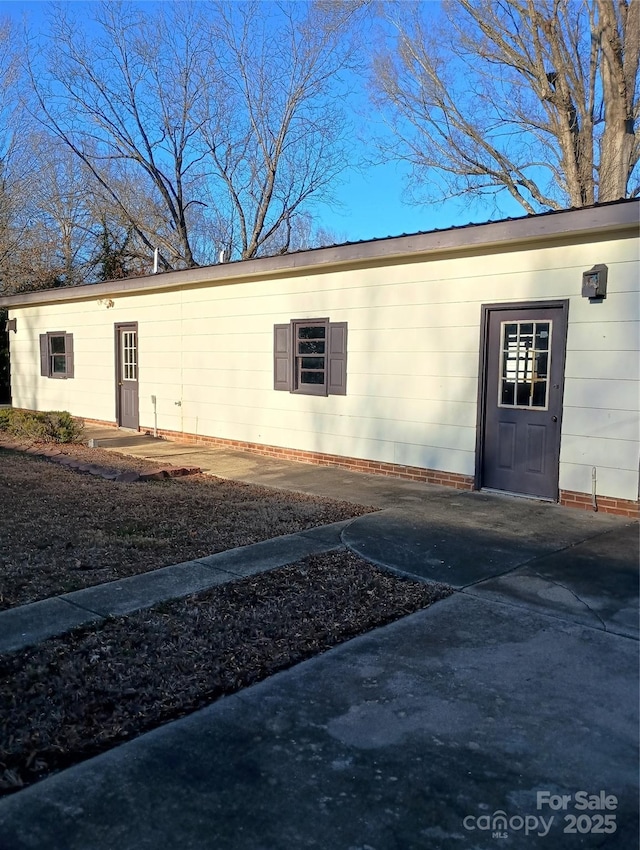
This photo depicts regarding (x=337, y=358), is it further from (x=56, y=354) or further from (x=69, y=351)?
(x=56, y=354)

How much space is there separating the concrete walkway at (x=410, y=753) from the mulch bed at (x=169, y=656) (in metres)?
0.13

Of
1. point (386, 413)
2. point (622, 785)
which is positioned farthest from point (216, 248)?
point (622, 785)

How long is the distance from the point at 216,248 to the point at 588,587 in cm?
2365

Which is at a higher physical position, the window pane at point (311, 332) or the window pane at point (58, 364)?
the window pane at point (311, 332)

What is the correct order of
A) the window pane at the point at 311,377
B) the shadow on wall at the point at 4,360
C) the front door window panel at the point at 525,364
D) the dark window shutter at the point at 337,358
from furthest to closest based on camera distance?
the shadow on wall at the point at 4,360 < the window pane at the point at 311,377 < the dark window shutter at the point at 337,358 < the front door window panel at the point at 525,364

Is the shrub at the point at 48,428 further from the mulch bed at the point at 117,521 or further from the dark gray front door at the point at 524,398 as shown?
the dark gray front door at the point at 524,398

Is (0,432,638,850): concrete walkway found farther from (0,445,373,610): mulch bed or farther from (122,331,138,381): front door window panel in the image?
(122,331,138,381): front door window panel

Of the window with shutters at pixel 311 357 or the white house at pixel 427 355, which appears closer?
the white house at pixel 427 355

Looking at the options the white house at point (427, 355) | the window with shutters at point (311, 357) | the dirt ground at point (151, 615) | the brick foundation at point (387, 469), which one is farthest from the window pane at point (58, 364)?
the dirt ground at point (151, 615)

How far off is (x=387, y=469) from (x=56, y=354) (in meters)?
9.80

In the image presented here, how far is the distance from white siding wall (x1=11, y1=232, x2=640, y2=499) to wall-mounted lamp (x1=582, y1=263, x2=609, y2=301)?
8cm

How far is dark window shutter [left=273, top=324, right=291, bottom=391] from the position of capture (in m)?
9.80

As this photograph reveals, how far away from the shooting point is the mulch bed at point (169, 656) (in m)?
2.70

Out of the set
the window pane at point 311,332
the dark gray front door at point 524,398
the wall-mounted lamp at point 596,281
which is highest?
the wall-mounted lamp at point 596,281
